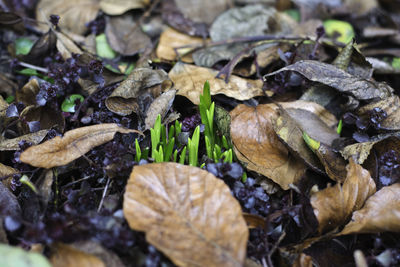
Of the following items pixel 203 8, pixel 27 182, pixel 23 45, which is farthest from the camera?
pixel 203 8

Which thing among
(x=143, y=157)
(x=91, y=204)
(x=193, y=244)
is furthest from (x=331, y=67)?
(x=91, y=204)

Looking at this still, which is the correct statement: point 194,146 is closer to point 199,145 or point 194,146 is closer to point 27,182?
point 199,145

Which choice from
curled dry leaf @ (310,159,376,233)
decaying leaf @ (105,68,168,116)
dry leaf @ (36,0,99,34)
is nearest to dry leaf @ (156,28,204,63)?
decaying leaf @ (105,68,168,116)

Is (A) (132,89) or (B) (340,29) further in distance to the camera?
(B) (340,29)


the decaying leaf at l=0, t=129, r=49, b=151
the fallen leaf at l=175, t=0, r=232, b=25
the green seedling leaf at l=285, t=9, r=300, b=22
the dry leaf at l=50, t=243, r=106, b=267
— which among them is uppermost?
the fallen leaf at l=175, t=0, r=232, b=25

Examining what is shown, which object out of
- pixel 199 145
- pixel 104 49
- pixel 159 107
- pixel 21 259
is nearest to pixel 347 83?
pixel 199 145

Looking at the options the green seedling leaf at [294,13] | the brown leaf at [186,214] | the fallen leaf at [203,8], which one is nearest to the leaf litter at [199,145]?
the brown leaf at [186,214]

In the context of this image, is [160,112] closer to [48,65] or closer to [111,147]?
[111,147]

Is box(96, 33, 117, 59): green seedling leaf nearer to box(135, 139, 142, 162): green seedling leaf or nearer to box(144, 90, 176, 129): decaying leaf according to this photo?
box(144, 90, 176, 129): decaying leaf
